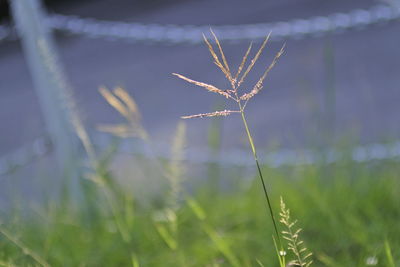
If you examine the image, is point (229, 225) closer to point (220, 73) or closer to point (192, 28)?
point (192, 28)

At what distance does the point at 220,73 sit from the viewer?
185 inches

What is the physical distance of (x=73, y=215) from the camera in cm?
182

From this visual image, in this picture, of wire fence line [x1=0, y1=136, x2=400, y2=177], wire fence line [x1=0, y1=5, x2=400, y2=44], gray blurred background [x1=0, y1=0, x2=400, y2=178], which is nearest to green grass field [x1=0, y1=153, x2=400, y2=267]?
wire fence line [x1=0, y1=136, x2=400, y2=177]

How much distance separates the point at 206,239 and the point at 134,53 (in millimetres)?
4651

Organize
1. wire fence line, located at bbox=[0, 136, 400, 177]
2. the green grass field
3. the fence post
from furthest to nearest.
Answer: the fence post
wire fence line, located at bbox=[0, 136, 400, 177]
the green grass field

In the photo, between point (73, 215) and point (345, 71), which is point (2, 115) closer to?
point (345, 71)

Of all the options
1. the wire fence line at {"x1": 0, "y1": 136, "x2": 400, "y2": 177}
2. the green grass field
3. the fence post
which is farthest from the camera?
the fence post

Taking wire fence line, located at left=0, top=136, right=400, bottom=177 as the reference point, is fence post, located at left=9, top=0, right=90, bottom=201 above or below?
above

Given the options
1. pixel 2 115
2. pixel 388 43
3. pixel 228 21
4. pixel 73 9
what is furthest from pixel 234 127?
pixel 73 9

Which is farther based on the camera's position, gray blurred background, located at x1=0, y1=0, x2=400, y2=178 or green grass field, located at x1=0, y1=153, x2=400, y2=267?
gray blurred background, located at x1=0, y1=0, x2=400, y2=178

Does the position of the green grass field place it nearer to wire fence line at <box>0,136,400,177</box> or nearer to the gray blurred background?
wire fence line at <box>0,136,400,177</box>

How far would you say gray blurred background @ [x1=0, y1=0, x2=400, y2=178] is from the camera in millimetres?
1937

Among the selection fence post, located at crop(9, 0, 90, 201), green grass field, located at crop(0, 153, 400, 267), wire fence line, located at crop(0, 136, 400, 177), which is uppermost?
fence post, located at crop(9, 0, 90, 201)

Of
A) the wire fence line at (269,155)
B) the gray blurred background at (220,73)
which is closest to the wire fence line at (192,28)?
the gray blurred background at (220,73)
